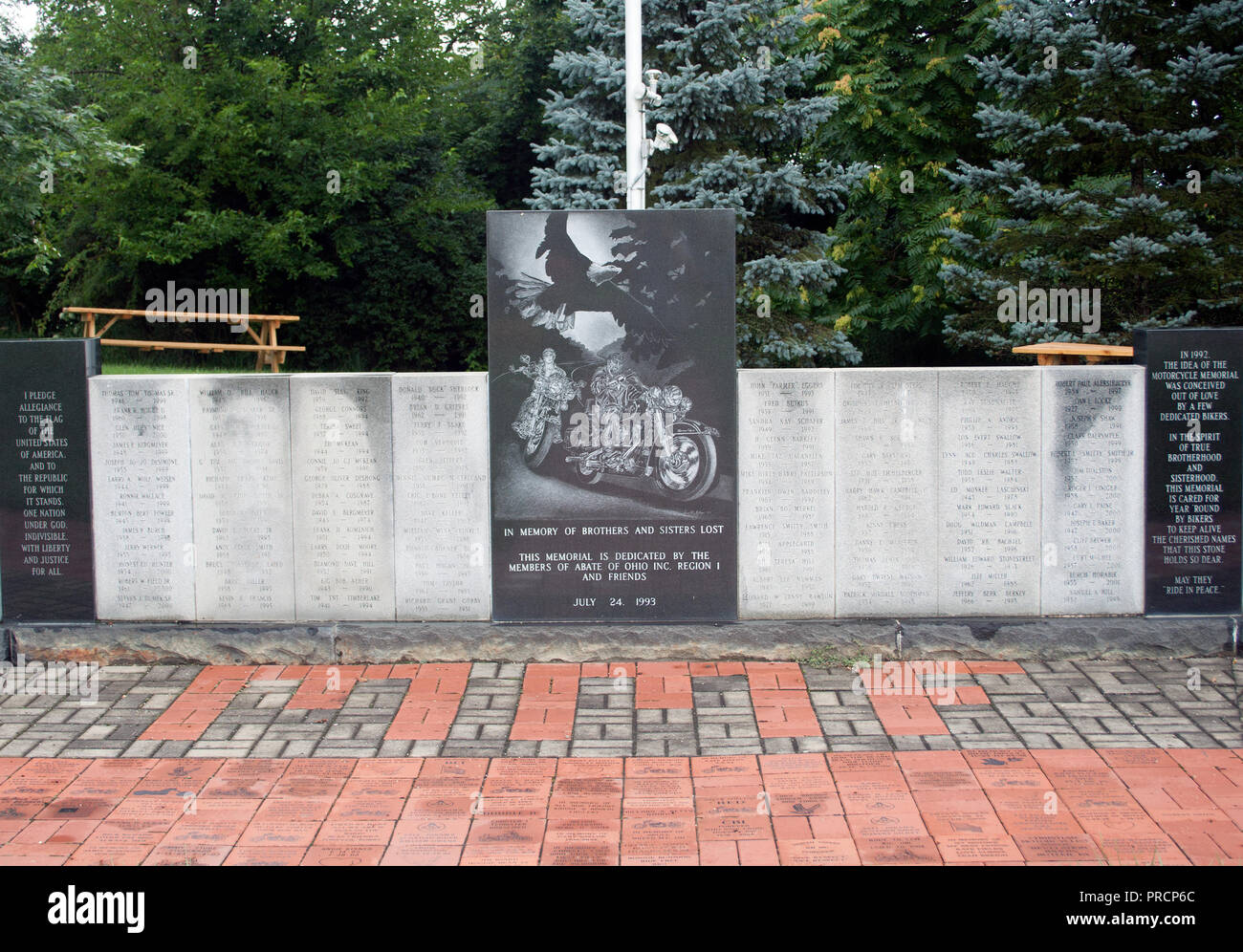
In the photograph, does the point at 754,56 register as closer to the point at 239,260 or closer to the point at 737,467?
the point at 737,467

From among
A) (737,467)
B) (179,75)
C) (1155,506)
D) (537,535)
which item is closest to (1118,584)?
(1155,506)

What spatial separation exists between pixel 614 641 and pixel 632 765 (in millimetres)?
1718

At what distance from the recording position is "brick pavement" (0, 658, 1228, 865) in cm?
502

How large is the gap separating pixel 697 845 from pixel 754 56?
39.7 feet

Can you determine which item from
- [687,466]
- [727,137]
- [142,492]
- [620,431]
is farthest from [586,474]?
[727,137]

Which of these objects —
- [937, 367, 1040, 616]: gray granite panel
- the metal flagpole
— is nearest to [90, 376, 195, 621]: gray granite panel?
[937, 367, 1040, 616]: gray granite panel

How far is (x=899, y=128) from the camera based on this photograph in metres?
17.4

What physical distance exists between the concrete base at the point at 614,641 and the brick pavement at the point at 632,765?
107 millimetres

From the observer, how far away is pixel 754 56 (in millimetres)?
14750

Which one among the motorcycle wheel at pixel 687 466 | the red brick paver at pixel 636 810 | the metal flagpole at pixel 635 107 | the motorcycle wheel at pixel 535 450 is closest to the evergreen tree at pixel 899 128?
the metal flagpole at pixel 635 107

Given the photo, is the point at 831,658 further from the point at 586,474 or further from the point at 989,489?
the point at 586,474

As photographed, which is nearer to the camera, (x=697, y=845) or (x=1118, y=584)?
(x=697, y=845)

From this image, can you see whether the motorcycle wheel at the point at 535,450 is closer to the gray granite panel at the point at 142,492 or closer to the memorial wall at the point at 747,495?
the memorial wall at the point at 747,495

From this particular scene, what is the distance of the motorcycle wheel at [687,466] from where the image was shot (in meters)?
7.58
